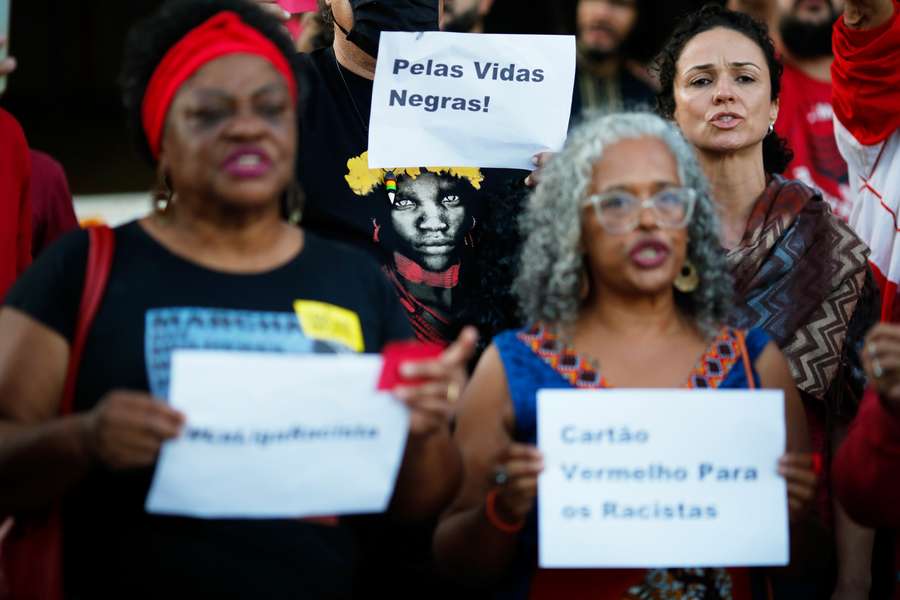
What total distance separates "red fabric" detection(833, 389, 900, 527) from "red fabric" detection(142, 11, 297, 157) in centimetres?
135

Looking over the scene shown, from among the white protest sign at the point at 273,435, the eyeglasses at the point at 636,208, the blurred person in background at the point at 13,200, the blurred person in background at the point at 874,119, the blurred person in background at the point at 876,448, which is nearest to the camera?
the white protest sign at the point at 273,435

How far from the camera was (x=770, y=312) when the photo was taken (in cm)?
370

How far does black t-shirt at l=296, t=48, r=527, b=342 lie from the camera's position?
3.67 metres

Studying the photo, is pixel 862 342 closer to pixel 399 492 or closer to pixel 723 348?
pixel 723 348

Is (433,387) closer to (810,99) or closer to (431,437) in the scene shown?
(431,437)

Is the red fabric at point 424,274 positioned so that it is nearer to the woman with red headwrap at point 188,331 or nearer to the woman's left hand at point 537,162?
the woman's left hand at point 537,162

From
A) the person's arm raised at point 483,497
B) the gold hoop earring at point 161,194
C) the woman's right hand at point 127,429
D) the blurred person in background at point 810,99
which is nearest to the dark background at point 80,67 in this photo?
the blurred person in background at point 810,99

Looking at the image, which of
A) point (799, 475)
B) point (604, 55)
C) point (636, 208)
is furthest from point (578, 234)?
point (604, 55)

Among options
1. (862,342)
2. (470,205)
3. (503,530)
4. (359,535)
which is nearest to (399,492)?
(503,530)

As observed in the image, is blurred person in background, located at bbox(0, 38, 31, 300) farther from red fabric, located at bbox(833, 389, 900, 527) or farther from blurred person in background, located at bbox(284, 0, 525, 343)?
red fabric, located at bbox(833, 389, 900, 527)

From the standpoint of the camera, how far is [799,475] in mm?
2795

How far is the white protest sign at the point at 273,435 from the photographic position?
2492 millimetres

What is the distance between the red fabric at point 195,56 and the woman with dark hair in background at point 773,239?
4.92 ft

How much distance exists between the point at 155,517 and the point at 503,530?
0.69 metres
